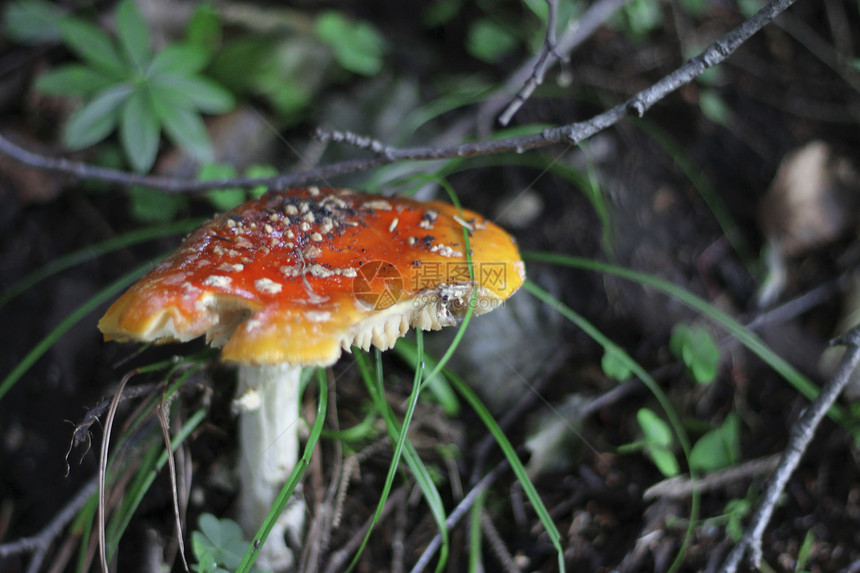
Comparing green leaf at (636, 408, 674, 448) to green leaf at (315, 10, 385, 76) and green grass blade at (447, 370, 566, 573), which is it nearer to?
green grass blade at (447, 370, 566, 573)

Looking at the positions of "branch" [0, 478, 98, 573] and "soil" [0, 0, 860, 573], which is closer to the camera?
"branch" [0, 478, 98, 573]

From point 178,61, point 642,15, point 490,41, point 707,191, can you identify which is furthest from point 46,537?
point 642,15

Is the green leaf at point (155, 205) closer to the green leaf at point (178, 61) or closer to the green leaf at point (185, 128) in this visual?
the green leaf at point (185, 128)

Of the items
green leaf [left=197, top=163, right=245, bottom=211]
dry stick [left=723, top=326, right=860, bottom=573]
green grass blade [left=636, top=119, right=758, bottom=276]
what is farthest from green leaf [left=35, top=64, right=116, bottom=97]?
dry stick [left=723, top=326, right=860, bottom=573]

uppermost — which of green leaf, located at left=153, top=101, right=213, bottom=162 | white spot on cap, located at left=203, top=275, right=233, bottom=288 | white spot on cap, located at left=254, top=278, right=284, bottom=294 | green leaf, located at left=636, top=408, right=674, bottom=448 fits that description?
green leaf, located at left=153, top=101, right=213, bottom=162

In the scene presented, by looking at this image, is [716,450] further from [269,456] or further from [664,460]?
[269,456]

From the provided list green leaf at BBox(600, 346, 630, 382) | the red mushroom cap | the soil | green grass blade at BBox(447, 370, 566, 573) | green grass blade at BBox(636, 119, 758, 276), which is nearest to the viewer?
the red mushroom cap

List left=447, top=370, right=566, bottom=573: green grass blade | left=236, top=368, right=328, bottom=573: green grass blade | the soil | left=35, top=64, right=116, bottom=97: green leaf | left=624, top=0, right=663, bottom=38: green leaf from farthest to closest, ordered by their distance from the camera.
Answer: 1. left=624, top=0, right=663, bottom=38: green leaf
2. left=35, top=64, right=116, bottom=97: green leaf
3. the soil
4. left=447, top=370, right=566, bottom=573: green grass blade
5. left=236, top=368, right=328, bottom=573: green grass blade
